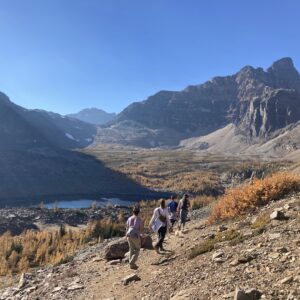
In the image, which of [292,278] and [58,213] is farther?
[58,213]

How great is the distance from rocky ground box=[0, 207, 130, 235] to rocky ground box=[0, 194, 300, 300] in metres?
32.7

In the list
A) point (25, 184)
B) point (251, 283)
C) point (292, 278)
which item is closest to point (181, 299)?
point (251, 283)

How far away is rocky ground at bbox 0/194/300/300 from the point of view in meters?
11.5

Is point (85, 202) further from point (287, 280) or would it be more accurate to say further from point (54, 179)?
point (287, 280)

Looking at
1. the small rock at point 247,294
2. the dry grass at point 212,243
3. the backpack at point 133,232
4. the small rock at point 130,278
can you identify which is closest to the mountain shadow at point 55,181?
the backpack at point 133,232

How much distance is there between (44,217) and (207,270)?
155 feet

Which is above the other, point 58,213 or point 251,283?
point 251,283

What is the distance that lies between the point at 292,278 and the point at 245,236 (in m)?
5.15

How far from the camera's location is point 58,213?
60375mm

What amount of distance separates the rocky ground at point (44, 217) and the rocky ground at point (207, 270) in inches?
1288

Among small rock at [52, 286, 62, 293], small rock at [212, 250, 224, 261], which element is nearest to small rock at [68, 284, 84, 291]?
small rock at [52, 286, 62, 293]

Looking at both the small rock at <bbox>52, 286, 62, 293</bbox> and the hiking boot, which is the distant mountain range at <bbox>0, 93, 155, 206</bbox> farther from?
the hiking boot

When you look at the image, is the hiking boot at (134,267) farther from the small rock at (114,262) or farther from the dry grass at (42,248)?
the dry grass at (42,248)

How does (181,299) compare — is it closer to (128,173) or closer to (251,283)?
(251,283)
